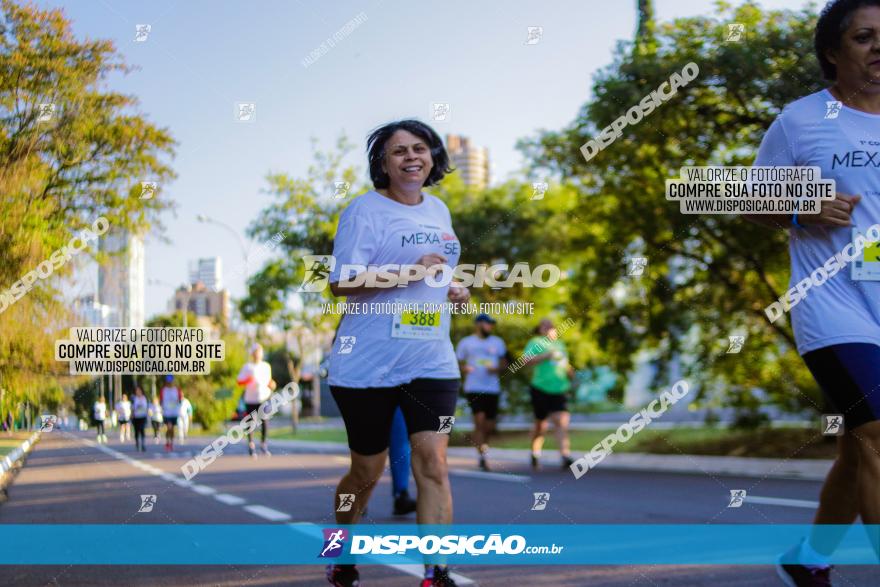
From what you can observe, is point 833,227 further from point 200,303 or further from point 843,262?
point 200,303

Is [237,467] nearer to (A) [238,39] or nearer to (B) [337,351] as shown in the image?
(A) [238,39]

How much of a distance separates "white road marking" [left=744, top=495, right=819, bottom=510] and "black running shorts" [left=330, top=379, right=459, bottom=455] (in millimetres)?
4124

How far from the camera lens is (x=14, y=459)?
6.01 m

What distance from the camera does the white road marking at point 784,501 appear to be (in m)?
7.12

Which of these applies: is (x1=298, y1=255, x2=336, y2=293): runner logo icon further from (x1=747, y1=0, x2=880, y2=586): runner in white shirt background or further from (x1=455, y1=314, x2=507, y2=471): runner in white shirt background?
(x1=455, y1=314, x2=507, y2=471): runner in white shirt background

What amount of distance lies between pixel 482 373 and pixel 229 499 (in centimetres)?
449

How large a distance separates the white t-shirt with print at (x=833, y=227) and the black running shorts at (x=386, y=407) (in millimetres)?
1376

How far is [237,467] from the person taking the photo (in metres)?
12.3

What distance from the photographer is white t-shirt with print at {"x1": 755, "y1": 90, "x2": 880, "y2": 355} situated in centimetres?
338

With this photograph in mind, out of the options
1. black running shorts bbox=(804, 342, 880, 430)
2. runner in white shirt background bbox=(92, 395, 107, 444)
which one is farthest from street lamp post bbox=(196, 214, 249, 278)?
black running shorts bbox=(804, 342, 880, 430)

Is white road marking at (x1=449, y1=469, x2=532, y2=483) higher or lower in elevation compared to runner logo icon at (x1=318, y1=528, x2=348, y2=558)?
lower

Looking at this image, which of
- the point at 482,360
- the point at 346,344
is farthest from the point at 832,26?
the point at 482,360

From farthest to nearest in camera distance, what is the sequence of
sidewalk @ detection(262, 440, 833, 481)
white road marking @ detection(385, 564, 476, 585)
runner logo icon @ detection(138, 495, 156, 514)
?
sidewalk @ detection(262, 440, 833, 481) < runner logo icon @ detection(138, 495, 156, 514) < white road marking @ detection(385, 564, 476, 585)

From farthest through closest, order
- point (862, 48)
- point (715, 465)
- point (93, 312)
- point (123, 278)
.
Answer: point (715, 465)
point (123, 278)
point (93, 312)
point (862, 48)
